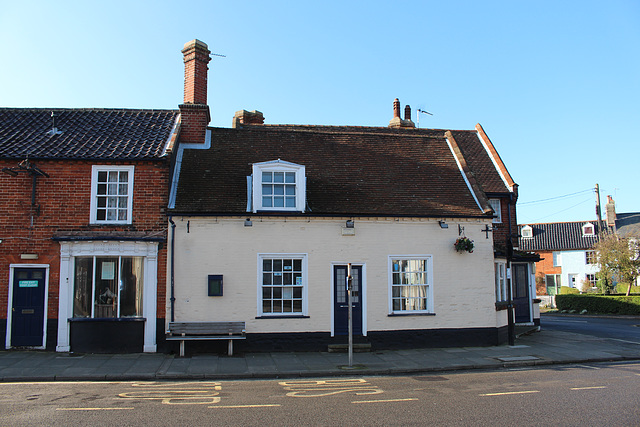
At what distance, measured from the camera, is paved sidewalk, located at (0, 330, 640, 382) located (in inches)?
444

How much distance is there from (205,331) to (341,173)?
685cm

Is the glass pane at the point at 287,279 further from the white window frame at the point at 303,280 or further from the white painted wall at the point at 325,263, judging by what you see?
the white painted wall at the point at 325,263

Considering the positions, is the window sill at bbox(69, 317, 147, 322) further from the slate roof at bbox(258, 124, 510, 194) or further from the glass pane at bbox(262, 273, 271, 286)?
the slate roof at bbox(258, 124, 510, 194)

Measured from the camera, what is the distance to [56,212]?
14070 millimetres

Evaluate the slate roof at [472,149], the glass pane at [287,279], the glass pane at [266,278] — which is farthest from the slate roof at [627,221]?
the glass pane at [266,278]

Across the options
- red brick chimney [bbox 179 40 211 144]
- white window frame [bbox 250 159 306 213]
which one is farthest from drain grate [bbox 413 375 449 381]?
red brick chimney [bbox 179 40 211 144]

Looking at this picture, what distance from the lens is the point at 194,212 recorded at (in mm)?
14156

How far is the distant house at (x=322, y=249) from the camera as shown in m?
14.3

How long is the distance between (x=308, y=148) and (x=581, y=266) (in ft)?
122

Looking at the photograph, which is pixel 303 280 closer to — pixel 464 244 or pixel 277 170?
pixel 277 170

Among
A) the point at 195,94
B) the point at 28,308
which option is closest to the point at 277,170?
the point at 195,94

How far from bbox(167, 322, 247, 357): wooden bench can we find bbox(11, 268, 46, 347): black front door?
3.69 m

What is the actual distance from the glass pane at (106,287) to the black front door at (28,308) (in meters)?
1.50

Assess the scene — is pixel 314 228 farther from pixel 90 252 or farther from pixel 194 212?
pixel 90 252
